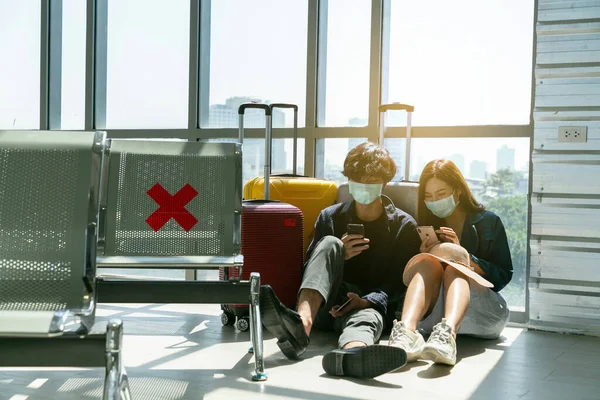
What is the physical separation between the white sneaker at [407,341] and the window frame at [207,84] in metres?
1.35

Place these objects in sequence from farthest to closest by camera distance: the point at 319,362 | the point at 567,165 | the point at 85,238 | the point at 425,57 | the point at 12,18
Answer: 1. the point at 12,18
2. the point at 425,57
3. the point at 567,165
4. the point at 319,362
5. the point at 85,238

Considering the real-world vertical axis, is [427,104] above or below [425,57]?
below

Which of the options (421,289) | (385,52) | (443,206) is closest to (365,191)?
(443,206)

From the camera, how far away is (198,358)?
299cm

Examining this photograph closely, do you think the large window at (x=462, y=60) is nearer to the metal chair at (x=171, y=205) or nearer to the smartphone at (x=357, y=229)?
the smartphone at (x=357, y=229)

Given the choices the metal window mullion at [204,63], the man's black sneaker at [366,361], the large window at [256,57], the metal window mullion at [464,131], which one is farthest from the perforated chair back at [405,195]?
the metal window mullion at [204,63]

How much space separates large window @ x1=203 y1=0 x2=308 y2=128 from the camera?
15.5 ft

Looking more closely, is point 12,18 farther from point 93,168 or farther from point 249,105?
point 93,168

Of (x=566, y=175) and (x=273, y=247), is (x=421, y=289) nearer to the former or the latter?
(x=273, y=247)

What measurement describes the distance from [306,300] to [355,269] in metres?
0.52

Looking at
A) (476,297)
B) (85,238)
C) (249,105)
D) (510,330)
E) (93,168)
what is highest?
(249,105)

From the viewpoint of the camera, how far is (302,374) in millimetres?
2738

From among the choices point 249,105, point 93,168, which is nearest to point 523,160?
point 249,105

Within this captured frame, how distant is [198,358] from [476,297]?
1.20 metres
